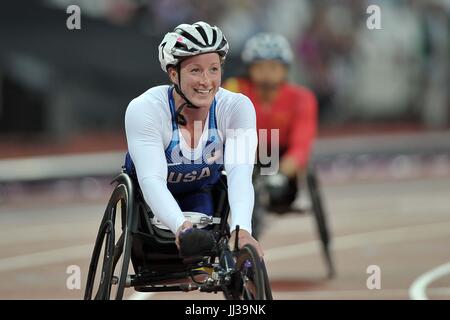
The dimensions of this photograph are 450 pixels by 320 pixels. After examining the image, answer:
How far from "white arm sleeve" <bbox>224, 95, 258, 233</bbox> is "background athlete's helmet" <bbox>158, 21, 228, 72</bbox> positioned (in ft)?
1.00

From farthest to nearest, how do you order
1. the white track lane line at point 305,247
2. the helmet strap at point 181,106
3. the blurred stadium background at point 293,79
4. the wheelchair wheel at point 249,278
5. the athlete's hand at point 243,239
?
the blurred stadium background at point 293,79 < the white track lane line at point 305,247 < the helmet strap at point 181,106 < the athlete's hand at point 243,239 < the wheelchair wheel at point 249,278

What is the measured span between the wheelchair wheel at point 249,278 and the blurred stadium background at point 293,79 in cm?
645

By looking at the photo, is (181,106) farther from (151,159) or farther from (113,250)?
(113,250)

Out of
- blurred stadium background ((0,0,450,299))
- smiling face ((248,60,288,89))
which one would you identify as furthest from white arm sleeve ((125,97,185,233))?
blurred stadium background ((0,0,450,299))

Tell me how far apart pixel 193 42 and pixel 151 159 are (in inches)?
21.6

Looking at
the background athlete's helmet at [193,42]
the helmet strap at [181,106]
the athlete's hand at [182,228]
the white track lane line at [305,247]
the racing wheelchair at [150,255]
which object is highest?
the background athlete's helmet at [193,42]

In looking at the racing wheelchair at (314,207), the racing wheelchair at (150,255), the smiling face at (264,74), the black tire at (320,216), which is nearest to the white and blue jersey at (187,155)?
the racing wheelchair at (150,255)

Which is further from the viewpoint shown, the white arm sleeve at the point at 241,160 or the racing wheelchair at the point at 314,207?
the racing wheelchair at the point at 314,207

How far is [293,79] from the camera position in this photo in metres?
19.8

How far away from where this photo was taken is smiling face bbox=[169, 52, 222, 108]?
6.17 m

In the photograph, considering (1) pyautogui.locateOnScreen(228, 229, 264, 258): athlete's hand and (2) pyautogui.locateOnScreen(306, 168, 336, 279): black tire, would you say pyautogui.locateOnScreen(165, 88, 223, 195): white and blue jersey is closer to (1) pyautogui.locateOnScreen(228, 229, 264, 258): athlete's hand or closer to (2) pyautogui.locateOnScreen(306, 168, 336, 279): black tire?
(1) pyautogui.locateOnScreen(228, 229, 264, 258): athlete's hand

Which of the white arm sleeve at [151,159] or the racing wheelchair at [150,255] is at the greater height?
the white arm sleeve at [151,159]

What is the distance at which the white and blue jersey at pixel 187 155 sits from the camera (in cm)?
608

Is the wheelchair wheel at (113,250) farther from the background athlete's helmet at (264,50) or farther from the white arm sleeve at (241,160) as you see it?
the background athlete's helmet at (264,50)
